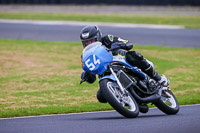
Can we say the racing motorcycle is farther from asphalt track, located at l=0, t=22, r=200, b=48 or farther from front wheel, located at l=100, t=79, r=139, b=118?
asphalt track, located at l=0, t=22, r=200, b=48

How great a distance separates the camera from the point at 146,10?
33.2m

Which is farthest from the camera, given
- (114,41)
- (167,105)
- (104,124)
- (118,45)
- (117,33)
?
(117,33)

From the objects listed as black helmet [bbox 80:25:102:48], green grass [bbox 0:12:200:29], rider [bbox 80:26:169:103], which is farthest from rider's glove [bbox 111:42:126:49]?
green grass [bbox 0:12:200:29]

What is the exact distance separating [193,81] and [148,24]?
14505 mm

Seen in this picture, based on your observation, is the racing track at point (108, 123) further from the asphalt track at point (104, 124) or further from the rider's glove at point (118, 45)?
the rider's glove at point (118, 45)

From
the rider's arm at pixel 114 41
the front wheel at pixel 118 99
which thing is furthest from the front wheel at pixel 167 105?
the rider's arm at pixel 114 41

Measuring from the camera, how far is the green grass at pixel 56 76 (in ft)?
31.3

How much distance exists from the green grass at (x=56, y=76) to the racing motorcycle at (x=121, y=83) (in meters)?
1.62

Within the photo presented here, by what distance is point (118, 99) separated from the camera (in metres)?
6.97

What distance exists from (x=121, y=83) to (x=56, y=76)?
633 cm

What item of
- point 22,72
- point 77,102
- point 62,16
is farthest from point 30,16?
point 77,102

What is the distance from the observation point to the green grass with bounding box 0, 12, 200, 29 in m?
28.0

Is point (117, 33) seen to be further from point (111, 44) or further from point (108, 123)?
point (108, 123)

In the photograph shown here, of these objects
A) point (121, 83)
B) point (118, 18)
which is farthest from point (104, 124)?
point (118, 18)
